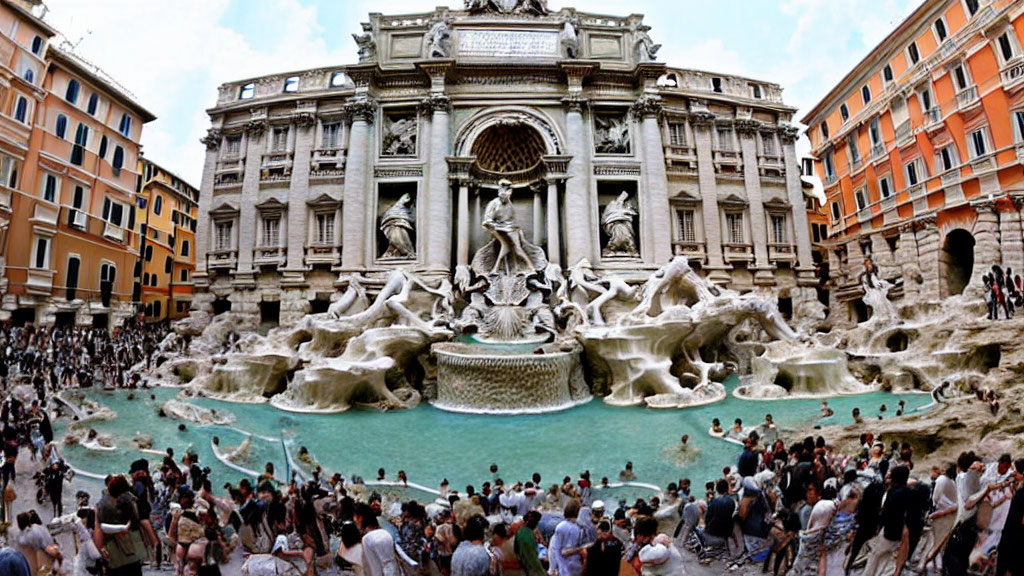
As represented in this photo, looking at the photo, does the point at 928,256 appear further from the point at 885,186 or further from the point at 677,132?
the point at 677,132

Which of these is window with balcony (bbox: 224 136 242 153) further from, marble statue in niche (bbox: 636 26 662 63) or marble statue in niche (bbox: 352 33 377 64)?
marble statue in niche (bbox: 636 26 662 63)

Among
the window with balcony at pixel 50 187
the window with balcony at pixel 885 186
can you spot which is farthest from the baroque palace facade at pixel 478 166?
the window with balcony at pixel 50 187

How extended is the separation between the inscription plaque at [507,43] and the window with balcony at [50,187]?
17.0 m

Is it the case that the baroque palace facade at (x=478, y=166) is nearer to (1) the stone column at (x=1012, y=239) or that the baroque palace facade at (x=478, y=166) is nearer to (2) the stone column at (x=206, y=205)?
(2) the stone column at (x=206, y=205)

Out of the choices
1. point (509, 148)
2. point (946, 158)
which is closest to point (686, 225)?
point (509, 148)

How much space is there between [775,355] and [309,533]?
12.4 metres

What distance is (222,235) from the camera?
72.5 ft

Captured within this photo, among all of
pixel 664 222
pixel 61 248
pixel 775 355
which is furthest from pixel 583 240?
pixel 61 248

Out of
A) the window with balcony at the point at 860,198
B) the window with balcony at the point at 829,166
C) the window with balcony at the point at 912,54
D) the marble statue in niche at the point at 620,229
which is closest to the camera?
the marble statue in niche at the point at 620,229

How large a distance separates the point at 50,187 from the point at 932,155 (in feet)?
113

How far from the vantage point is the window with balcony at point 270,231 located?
21.4 m

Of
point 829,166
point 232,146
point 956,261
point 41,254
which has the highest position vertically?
point 232,146

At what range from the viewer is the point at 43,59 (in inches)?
782

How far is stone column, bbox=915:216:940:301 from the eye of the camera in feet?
62.3
